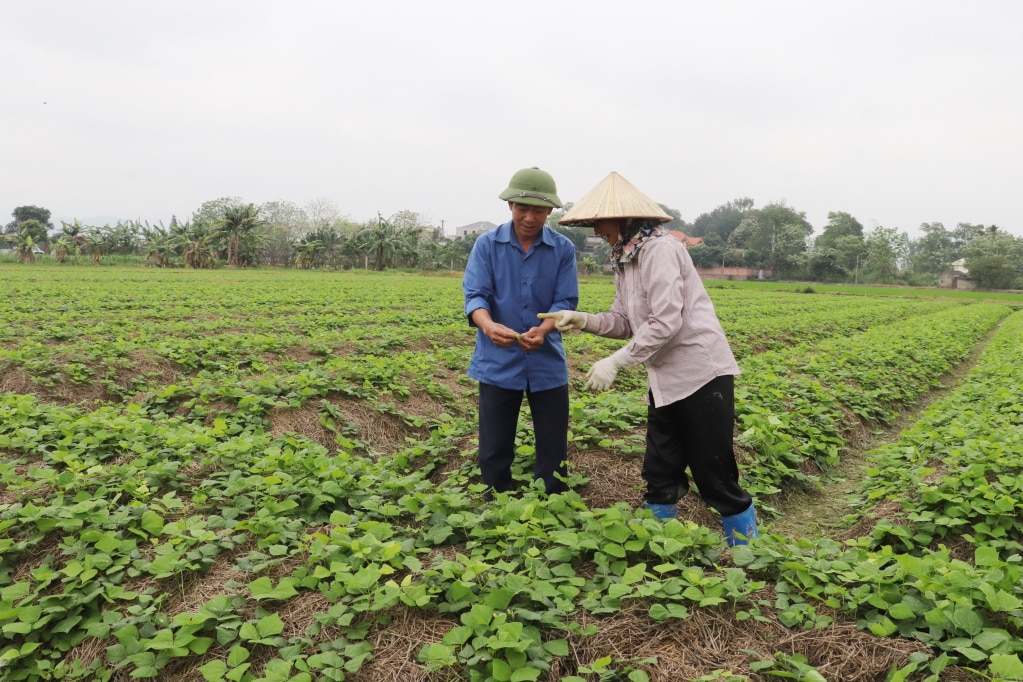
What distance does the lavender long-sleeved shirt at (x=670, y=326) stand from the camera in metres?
3.15

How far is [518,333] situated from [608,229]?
702mm

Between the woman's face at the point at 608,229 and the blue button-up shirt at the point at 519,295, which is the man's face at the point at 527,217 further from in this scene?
the woman's face at the point at 608,229

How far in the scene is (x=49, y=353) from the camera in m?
7.58

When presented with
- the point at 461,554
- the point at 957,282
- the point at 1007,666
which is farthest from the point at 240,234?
the point at 957,282

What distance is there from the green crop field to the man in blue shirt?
264 millimetres

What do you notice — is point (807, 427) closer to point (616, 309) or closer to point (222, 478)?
point (616, 309)

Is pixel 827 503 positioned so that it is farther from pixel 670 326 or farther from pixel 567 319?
pixel 567 319

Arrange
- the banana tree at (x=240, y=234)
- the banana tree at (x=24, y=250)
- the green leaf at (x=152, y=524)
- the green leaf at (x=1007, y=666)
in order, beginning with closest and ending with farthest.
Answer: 1. the green leaf at (x=1007, y=666)
2. the green leaf at (x=152, y=524)
3. the banana tree at (x=24, y=250)
4. the banana tree at (x=240, y=234)

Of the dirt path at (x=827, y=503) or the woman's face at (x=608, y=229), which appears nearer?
the woman's face at (x=608, y=229)

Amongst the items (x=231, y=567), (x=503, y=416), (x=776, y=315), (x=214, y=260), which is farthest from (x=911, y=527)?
(x=214, y=260)

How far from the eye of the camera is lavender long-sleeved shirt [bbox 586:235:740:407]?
315 cm

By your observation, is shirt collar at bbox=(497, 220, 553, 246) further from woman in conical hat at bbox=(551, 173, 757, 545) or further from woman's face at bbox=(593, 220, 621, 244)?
woman's face at bbox=(593, 220, 621, 244)

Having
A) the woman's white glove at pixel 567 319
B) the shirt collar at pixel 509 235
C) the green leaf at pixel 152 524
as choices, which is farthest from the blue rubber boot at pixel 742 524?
the green leaf at pixel 152 524

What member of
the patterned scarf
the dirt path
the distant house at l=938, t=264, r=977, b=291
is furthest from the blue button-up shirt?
the distant house at l=938, t=264, r=977, b=291
